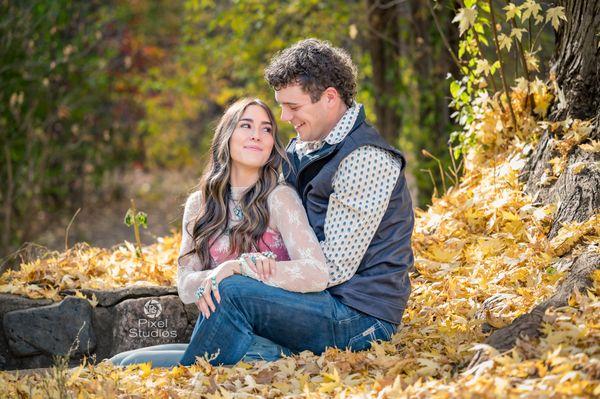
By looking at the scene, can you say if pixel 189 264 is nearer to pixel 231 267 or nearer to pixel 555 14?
pixel 231 267

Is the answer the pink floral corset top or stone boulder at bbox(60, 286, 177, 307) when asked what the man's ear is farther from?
stone boulder at bbox(60, 286, 177, 307)

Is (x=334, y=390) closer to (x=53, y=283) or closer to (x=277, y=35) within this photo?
(x=53, y=283)

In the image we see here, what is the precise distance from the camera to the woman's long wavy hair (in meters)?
3.74

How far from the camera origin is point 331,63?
3816mm

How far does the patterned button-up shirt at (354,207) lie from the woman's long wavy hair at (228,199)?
1.14ft

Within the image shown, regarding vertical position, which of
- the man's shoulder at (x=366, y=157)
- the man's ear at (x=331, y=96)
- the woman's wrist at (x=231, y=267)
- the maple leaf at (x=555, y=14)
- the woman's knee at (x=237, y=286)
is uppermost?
the maple leaf at (x=555, y=14)

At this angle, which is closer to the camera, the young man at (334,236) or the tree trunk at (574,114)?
the young man at (334,236)

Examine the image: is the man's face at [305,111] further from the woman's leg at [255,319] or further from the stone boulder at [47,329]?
the stone boulder at [47,329]

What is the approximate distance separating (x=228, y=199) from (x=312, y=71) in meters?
0.73

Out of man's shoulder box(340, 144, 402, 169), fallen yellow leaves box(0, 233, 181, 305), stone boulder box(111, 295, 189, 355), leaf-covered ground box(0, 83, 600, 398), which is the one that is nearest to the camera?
leaf-covered ground box(0, 83, 600, 398)

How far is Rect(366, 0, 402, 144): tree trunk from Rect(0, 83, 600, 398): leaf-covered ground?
141 inches

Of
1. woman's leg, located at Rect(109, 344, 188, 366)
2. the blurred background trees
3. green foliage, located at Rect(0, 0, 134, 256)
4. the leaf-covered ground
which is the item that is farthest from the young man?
green foliage, located at Rect(0, 0, 134, 256)

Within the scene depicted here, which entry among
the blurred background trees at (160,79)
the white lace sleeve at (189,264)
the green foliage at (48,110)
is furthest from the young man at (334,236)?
the green foliage at (48,110)

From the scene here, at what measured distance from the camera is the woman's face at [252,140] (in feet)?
12.5
